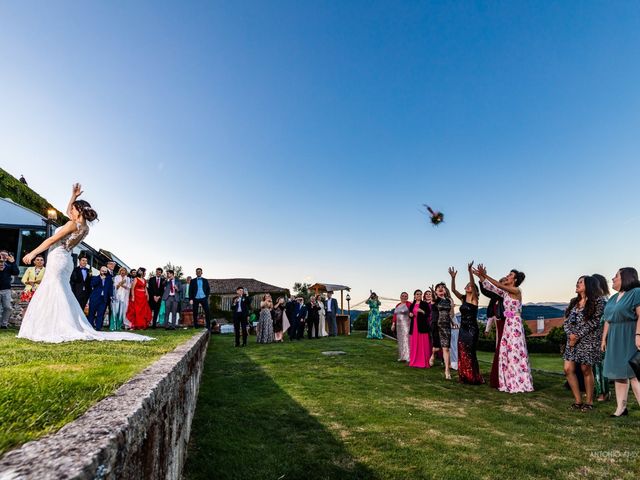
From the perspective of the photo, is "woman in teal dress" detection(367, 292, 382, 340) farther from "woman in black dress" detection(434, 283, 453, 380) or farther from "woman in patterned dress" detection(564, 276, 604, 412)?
"woman in patterned dress" detection(564, 276, 604, 412)

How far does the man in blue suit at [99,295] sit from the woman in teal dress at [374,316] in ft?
40.3

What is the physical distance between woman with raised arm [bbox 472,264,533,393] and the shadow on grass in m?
4.19

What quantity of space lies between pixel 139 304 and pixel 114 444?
13.7 m

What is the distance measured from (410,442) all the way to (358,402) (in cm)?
173

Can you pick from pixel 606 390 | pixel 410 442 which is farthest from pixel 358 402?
pixel 606 390

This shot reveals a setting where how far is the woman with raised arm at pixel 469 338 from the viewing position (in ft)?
26.0

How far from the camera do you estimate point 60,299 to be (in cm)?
668

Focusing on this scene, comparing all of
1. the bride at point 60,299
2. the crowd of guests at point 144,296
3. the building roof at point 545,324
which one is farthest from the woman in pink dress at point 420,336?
the building roof at point 545,324

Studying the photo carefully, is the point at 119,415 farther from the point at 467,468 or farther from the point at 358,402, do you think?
the point at 358,402

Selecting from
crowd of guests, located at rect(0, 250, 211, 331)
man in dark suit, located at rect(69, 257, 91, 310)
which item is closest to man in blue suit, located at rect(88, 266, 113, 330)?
crowd of guests, located at rect(0, 250, 211, 331)

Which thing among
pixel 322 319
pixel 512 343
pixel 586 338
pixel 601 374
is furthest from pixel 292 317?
pixel 586 338

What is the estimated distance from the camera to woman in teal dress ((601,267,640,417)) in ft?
17.3

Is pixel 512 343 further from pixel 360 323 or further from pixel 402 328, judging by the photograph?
pixel 360 323

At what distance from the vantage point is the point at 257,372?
8.30 m
